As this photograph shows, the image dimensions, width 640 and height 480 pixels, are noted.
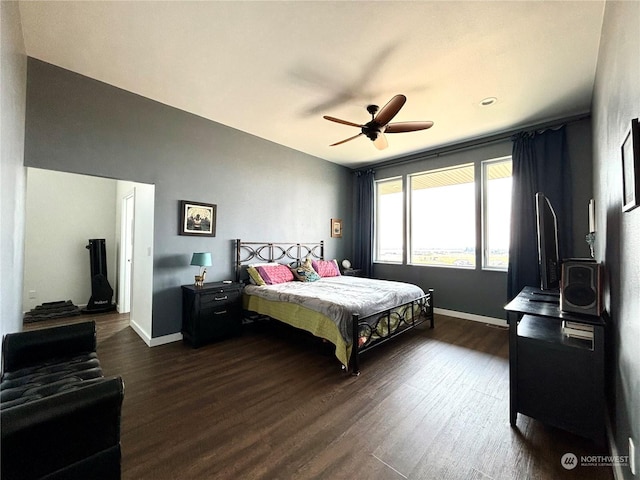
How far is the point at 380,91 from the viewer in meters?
3.02

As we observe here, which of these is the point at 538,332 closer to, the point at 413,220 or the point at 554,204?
the point at 554,204

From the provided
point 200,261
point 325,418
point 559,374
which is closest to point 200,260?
point 200,261

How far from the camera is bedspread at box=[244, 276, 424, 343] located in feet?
9.04

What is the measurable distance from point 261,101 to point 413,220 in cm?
366

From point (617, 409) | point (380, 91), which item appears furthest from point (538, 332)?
point (380, 91)

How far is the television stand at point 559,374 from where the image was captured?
1628 mm

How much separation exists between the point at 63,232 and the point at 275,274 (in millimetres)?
4413

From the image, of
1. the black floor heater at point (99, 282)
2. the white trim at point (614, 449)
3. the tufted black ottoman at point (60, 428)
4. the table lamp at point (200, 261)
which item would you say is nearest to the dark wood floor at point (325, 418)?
the white trim at point (614, 449)

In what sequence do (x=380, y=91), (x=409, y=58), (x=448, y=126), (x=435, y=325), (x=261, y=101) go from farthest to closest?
(x=435, y=325) → (x=448, y=126) → (x=261, y=101) → (x=380, y=91) → (x=409, y=58)

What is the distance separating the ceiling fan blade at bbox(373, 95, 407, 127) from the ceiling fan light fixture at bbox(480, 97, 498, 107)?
1.38m

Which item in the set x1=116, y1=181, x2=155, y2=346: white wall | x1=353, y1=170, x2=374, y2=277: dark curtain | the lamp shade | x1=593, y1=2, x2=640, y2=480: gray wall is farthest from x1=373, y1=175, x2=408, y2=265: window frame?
x1=116, y1=181, x2=155, y2=346: white wall

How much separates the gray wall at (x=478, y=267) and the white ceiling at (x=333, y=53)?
0.61 m

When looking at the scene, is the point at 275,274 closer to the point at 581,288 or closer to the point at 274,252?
the point at 274,252

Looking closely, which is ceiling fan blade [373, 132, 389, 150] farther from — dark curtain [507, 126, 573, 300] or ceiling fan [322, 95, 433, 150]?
dark curtain [507, 126, 573, 300]
